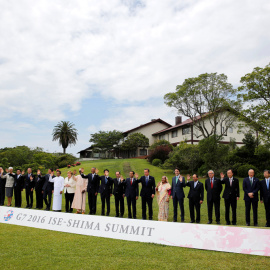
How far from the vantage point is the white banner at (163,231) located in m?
5.85

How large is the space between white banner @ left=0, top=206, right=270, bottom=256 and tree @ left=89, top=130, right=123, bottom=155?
40.6 meters

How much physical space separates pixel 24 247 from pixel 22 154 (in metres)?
32.5

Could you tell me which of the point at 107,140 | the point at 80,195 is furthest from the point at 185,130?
the point at 80,195

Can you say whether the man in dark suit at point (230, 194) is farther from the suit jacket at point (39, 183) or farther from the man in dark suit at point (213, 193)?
Answer: the suit jacket at point (39, 183)

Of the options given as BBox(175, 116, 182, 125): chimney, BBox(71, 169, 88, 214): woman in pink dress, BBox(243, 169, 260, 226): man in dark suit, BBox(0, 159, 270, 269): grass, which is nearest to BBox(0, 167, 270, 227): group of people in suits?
BBox(243, 169, 260, 226): man in dark suit

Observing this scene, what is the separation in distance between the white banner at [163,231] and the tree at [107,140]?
1599 inches

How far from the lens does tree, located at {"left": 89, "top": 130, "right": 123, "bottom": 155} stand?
49525mm

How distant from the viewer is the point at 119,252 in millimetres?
5914

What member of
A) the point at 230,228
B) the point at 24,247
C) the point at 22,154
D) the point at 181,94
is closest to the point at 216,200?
the point at 230,228

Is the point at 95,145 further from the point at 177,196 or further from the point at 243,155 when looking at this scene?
the point at 177,196

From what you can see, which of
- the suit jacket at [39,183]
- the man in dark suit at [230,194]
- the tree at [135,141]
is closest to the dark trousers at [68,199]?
the suit jacket at [39,183]

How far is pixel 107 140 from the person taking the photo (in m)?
50.0

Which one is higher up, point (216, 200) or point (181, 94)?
point (181, 94)

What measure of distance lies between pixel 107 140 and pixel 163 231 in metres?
43.7
